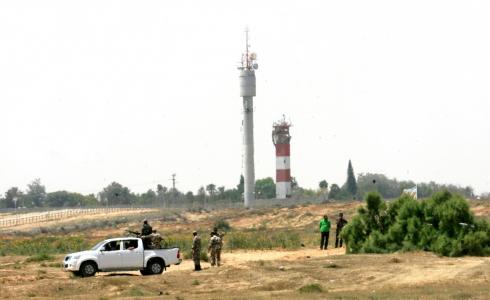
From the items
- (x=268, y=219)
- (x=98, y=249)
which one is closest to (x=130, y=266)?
(x=98, y=249)

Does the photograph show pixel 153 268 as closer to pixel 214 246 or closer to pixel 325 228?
pixel 214 246

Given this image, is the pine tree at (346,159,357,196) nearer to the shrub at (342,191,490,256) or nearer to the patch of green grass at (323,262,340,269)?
the shrub at (342,191,490,256)

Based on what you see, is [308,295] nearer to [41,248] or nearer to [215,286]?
[215,286]

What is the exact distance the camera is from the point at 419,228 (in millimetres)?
39969

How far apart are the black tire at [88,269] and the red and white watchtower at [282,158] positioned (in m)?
89.3

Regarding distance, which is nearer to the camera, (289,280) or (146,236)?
(289,280)

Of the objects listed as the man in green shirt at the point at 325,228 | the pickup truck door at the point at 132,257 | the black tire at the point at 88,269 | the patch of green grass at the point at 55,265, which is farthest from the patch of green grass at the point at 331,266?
the patch of green grass at the point at 55,265

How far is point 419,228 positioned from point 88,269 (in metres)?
13.5

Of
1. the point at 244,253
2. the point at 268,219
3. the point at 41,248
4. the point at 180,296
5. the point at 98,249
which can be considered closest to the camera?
the point at 180,296

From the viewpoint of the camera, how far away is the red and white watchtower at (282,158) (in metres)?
124

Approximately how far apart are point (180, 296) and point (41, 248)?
2673 cm

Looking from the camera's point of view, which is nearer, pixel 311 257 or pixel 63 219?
pixel 311 257

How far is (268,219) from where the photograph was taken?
93000 mm

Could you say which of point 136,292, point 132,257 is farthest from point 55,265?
point 136,292
